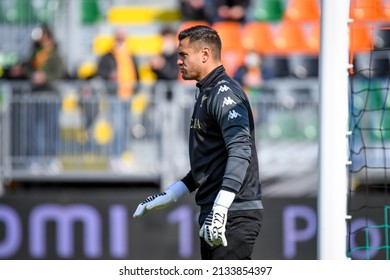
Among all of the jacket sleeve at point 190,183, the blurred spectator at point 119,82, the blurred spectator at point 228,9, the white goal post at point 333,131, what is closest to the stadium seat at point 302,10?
the blurred spectator at point 228,9

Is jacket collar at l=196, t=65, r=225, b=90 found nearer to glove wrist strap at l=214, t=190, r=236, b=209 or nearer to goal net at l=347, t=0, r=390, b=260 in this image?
glove wrist strap at l=214, t=190, r=236, b=209

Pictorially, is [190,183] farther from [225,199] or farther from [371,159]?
[371,159]

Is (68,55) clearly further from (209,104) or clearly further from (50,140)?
(209,104)

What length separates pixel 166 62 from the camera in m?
12.3

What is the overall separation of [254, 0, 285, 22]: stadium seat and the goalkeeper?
8.26 metres

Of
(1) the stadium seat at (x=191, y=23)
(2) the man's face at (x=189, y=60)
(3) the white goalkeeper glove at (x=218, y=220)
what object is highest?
(1) the stadium seat at (x=191, y=23)

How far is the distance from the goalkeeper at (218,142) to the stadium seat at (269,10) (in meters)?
8.26

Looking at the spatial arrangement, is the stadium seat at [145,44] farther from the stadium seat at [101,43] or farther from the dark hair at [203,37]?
the dark hair at [203,37]

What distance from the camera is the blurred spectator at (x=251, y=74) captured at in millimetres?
11758

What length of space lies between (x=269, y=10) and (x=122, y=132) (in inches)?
128

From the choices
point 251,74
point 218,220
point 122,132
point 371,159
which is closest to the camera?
point 218,220

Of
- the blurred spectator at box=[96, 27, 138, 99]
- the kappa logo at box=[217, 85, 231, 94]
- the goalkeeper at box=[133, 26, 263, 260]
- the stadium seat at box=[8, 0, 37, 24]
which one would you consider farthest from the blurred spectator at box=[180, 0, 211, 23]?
the kappa logo at box=[217, 85, 231, 94]

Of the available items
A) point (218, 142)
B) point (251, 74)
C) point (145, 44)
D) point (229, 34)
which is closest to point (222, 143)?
point (218, 142)

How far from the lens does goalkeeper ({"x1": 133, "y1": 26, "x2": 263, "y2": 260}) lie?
17.3 feet
